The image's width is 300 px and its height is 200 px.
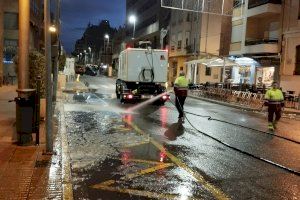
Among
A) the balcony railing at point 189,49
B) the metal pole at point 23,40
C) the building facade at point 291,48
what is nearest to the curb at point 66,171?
the metal pole at point 23,40

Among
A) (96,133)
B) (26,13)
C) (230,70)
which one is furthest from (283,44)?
(26,13)

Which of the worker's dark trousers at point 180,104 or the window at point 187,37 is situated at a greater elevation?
the window at point 187,37

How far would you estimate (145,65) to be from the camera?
2281 cm

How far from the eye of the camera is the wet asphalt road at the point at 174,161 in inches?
265

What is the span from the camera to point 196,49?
47688mm

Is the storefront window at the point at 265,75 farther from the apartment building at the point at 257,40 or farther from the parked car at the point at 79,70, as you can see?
the parked car at the point at 79,70

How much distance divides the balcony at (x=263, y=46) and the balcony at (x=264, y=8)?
2.00m

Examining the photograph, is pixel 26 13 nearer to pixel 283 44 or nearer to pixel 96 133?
pixel 96 133

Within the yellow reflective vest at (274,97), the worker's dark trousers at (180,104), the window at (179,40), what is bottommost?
the worker's dark trousers at (180,104)

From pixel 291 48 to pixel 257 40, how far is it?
469cm

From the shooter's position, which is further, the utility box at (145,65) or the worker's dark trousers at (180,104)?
the utility box at (145,65)

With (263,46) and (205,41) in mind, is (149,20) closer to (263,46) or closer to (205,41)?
(205,41)

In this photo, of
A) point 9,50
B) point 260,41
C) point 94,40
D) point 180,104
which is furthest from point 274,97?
point 94,40

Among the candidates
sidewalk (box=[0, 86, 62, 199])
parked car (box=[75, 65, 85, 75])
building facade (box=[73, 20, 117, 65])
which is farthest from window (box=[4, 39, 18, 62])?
building facade (box=[73, 20, 117, 65])
